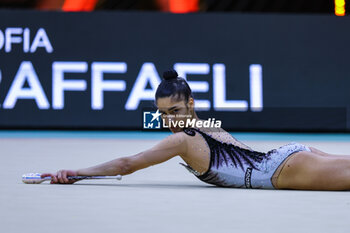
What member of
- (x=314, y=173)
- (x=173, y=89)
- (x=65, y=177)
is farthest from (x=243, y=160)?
(x=65, y=177)

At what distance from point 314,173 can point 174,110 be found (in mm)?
908

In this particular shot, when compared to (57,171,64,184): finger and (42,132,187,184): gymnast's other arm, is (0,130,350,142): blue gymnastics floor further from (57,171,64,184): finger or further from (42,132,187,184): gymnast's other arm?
(42,132,187,184): gymnast's other arm

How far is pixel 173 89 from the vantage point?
372 centimetres

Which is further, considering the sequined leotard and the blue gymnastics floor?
the blue gymnastics floor

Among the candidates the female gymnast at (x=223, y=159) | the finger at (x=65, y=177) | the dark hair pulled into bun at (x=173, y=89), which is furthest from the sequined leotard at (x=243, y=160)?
the finger at (x=65, y=177)

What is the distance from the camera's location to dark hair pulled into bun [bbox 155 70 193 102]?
372 cm

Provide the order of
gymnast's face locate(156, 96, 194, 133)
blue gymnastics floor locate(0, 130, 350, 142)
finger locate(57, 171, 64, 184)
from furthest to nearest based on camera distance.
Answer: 1. blue gymnastics floor locate(0, 130, 350, 142)
2. finger locate(57, 171, 64, 184)
3. gymnast's face locate(156, 96, 194, 133)

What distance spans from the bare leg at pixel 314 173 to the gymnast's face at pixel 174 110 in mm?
655

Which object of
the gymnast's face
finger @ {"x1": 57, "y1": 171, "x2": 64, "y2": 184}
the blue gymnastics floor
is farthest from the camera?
the blue gymnastics floor

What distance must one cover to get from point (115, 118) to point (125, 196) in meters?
6.58

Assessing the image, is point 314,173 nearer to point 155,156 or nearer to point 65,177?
point 155,156

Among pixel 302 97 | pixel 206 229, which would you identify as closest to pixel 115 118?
pixel 302 97

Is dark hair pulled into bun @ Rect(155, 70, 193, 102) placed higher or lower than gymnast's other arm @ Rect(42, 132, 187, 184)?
higher

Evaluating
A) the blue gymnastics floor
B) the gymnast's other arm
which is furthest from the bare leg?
the blue gymnastics floor
